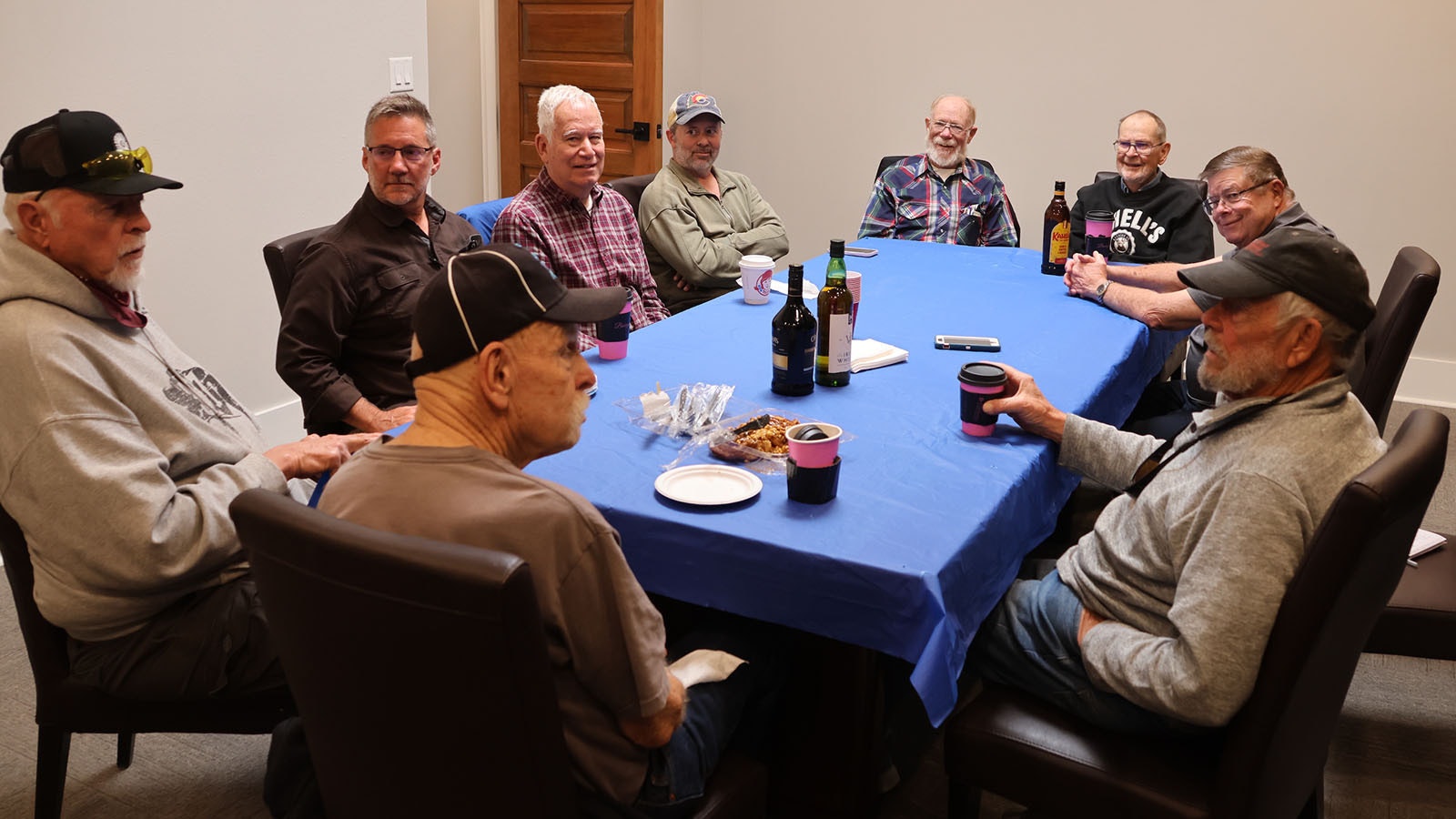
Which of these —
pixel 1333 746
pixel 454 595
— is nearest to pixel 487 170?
pixel 1333 746

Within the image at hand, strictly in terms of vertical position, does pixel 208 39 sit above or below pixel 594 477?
above

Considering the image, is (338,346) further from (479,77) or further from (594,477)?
(479,77)

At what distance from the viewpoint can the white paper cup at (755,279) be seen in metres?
3.22

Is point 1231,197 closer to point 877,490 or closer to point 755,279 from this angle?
point 755,279

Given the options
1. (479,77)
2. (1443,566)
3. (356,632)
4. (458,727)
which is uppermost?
(479,77)

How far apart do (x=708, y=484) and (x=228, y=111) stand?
253 cm

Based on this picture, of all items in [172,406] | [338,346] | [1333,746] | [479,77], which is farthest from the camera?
[479,77]

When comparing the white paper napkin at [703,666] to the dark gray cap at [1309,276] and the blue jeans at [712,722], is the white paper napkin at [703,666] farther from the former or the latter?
the dark gray cap at [1309,276]

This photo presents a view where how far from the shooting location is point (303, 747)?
150cm

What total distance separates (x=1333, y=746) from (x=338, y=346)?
2.46 meters

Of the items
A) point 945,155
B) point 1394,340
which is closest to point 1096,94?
point 945,155

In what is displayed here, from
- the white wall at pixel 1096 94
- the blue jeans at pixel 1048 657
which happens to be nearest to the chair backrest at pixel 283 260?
the blue jeans at pixel 1048 657

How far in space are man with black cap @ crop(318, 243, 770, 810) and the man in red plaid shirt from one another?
1.75 meters

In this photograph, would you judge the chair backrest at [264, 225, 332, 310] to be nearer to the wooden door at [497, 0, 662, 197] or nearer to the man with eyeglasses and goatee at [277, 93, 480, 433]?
the man with eyeglasses and goatee at [277, 93, 480, 433]
